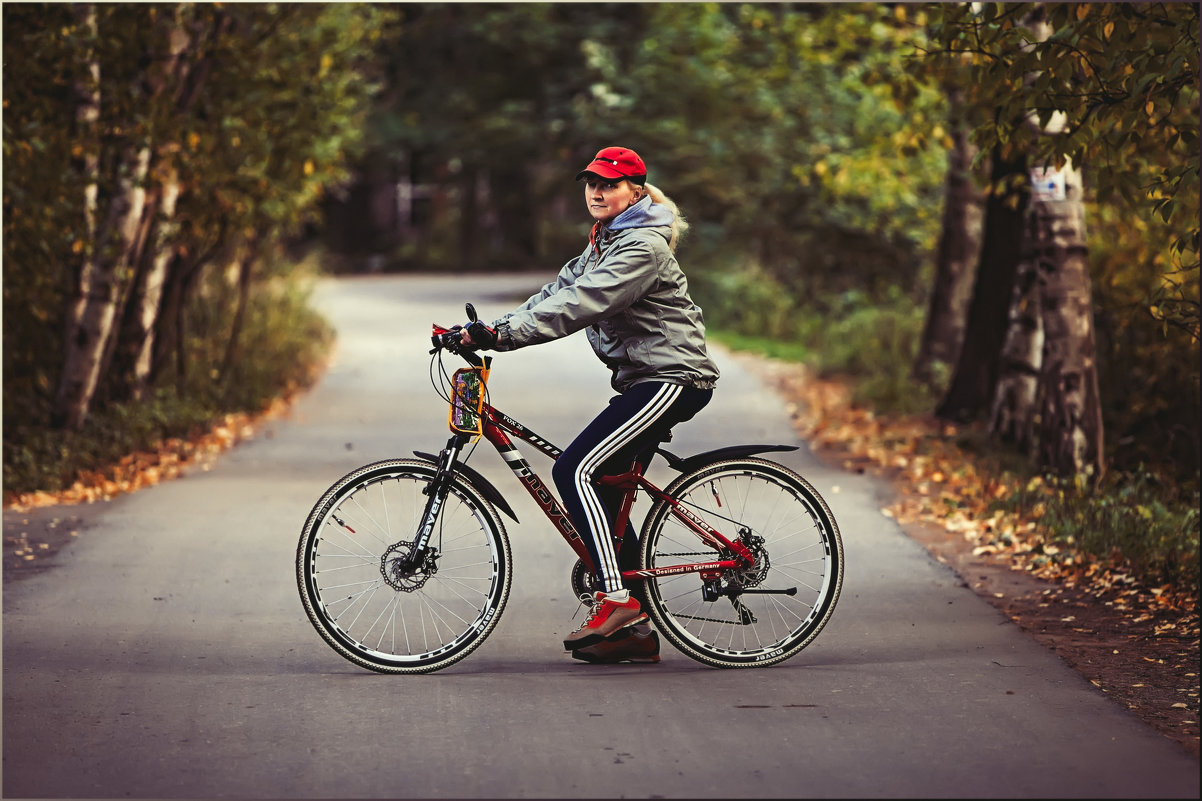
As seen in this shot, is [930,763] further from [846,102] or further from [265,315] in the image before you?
[846,102]

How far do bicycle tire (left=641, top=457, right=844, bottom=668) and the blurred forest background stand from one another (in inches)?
82.0

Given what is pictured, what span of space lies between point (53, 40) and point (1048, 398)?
22.8 ft

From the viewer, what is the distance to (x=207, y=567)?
373 inches

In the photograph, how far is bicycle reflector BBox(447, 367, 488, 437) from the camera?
6.86 metres

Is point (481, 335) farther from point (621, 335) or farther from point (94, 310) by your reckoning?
point (94, 310)

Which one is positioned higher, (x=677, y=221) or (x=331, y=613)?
(x=677, y=221)

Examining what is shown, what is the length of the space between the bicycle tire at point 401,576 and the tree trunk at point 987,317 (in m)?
8.79

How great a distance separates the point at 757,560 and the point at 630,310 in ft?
3.89

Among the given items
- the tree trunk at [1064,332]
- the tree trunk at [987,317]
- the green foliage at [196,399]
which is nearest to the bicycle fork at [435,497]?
the tree trunk at [1064,332]

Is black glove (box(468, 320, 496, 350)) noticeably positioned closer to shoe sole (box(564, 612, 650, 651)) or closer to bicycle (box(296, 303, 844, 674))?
bicycle (box(296, 303, 844, 674))

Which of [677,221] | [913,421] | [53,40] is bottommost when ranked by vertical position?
[913,421]

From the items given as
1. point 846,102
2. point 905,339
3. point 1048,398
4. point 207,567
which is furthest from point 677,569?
point 846,102

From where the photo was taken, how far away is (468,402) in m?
6.86

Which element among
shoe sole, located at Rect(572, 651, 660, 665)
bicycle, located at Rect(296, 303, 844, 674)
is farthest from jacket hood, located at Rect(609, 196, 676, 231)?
shoe sole, located at Rect(572, 651, 660, 665)
